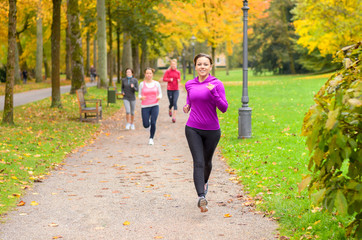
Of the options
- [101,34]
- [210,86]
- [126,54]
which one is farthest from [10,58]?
[126,54]

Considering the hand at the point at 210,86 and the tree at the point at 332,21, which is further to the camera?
the tree at the point at 332,21

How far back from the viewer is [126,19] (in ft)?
128

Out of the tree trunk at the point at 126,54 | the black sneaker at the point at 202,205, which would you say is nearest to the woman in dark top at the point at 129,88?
the black sneaker at the point at 202,205

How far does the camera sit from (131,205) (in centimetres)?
667

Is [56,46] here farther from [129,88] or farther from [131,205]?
[131,205]

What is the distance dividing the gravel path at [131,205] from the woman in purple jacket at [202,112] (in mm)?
511

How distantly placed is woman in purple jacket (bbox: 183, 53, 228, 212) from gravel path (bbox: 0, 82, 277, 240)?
511 millimetres

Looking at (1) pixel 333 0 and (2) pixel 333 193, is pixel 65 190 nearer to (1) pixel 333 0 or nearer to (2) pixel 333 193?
(2) pixel 333 193

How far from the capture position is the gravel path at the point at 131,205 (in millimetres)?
5484

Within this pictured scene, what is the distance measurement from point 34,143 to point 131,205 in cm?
578

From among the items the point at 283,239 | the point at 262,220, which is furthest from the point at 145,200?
the point at 283,239

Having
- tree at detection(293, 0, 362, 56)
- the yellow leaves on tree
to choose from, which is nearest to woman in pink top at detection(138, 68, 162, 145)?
the yellow leaves on tree

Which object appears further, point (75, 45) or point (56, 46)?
point (75, 45)

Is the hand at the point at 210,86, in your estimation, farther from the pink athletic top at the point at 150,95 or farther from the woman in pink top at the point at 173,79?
the woman in pink top at the point at 173,79
